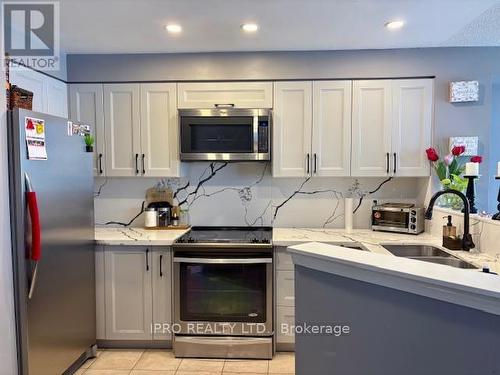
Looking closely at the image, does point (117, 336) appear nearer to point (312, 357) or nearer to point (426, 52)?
point (312, 357)

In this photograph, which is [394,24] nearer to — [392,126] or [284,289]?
[392,126]

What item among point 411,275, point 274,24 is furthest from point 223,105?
point 411,275

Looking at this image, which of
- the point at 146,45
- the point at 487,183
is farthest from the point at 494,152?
the point at 146,45

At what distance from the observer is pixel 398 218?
3107 millimetres

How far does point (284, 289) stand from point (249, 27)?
6.51ft

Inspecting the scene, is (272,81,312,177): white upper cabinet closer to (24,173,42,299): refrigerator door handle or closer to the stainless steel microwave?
the stainless steel microwave

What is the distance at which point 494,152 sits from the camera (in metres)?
3.55

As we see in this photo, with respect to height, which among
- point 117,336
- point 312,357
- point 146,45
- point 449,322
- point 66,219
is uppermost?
point 146,45

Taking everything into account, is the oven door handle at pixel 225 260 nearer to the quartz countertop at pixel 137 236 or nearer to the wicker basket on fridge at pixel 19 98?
the quartz countertop at pixel 137 236

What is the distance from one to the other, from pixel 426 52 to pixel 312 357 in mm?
2720

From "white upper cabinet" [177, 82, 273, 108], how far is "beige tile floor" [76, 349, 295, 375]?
207 centimetres

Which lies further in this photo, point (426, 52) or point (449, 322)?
point (426, 52)

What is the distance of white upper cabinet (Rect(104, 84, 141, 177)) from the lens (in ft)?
10.3

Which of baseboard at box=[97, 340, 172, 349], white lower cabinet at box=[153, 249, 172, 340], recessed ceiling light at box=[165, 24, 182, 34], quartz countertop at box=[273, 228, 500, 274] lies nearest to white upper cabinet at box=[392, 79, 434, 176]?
quartz countertop at box=[273, 228, 500, 274]
